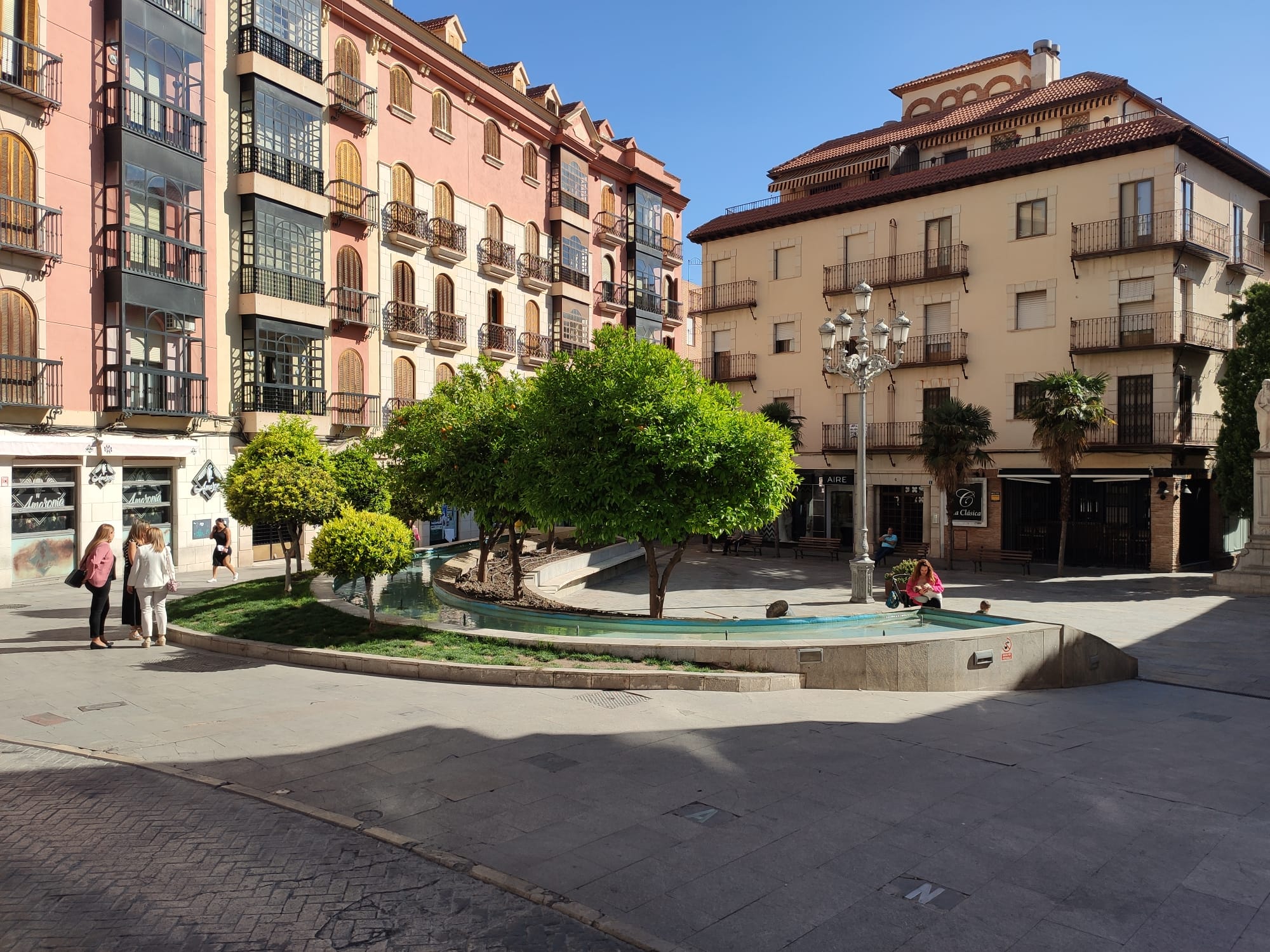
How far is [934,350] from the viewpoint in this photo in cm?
3391

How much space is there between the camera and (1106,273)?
30.2m

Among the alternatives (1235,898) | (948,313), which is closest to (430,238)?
(948,313)

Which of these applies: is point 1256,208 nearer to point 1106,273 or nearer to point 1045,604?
point 1106,273

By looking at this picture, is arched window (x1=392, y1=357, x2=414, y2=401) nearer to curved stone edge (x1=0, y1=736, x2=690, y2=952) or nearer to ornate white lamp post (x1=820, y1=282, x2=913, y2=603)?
ornate white lamp post (x1=820, y1=282, x2=913, y2=603)

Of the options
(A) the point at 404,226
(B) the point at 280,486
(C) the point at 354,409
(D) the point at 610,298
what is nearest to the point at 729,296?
(D) the point at 610,298

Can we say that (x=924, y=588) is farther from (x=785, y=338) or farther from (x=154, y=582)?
(x=785, y=338)

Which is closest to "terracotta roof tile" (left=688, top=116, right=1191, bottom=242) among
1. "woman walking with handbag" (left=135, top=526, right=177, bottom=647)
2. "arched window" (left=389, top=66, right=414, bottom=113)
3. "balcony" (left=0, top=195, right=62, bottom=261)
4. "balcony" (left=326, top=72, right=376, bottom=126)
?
"arched window" (left=389, top=66, right=414, bottom=113)

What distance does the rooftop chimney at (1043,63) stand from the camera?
37.4 metres

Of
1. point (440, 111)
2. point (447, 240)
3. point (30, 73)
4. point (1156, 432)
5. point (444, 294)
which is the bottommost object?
point (1156, 432)

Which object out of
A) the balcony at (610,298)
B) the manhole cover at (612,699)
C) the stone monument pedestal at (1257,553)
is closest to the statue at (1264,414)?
the stone monument pedestal at (1257,553)

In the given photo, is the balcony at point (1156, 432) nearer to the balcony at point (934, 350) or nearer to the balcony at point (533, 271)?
the balcony at point (934, 350)

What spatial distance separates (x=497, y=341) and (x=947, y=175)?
61.7 feet

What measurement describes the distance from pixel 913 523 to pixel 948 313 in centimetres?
805

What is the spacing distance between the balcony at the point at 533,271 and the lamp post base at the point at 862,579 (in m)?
24.5
